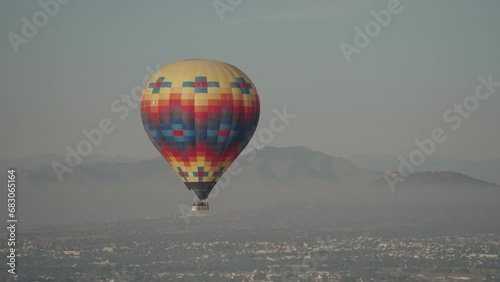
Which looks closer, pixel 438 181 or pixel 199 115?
pixel 199 115

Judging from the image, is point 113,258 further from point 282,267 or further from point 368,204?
point 368,204

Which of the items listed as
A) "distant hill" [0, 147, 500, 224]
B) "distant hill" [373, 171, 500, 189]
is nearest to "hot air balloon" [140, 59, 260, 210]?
"distant hill" [0, 147, 500, 224]

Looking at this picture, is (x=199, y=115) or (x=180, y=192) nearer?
(x=199, y=115)

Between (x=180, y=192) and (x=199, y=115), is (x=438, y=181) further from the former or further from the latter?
(x=199, y=115)

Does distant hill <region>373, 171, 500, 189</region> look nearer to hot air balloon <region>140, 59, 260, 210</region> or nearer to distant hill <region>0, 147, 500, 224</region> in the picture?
distant hill <region>0, 147, 500, 224</region>

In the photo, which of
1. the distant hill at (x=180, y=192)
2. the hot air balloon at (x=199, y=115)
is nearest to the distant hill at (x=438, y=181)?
the distant hill at (x=180, y=192)

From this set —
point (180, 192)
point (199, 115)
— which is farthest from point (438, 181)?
point (199, 115)

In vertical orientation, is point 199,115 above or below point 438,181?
below

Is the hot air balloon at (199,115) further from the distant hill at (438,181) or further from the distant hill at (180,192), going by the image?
the distant hill at (438,181)
